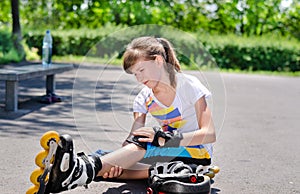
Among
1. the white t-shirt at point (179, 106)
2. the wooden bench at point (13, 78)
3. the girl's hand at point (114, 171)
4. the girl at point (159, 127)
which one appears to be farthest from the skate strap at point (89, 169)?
the wooden bench at point (13, 78)

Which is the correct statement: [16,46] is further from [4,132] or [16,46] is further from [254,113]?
[4,132]

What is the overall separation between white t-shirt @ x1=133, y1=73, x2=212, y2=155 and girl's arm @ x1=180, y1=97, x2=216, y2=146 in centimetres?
5

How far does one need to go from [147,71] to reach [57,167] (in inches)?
28.2

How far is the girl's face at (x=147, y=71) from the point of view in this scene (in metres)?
2.87

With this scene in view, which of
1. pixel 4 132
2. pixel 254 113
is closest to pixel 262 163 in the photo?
pixel 4 132

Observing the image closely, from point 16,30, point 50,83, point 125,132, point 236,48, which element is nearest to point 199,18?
point 236,48

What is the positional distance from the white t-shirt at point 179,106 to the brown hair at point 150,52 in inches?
2.8

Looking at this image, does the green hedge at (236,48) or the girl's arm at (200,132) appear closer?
the girl's arm at (200,132)

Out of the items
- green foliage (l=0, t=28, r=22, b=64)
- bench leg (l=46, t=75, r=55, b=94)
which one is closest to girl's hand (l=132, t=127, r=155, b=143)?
bench leg (l=46, t=75, r=55, b=94)

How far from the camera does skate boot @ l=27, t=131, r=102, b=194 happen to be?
269 cm

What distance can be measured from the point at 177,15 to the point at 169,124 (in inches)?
840

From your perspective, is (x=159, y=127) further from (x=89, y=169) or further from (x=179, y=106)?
(x=89, y=169)

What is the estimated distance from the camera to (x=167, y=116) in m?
3.15

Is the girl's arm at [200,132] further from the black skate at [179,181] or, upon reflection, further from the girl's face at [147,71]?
the girl's face at [147,71]
